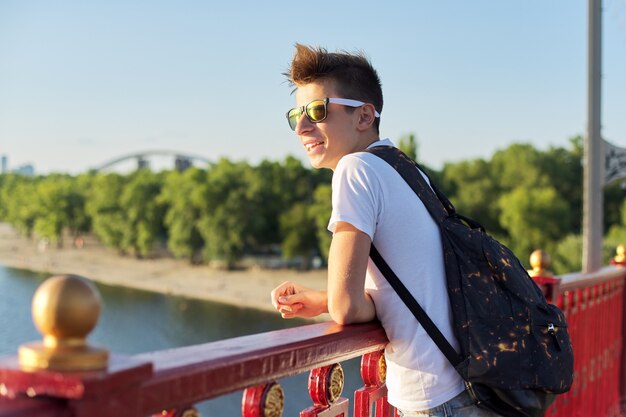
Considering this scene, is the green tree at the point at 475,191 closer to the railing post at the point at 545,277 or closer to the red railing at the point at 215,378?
the railing post at the point at 545,277

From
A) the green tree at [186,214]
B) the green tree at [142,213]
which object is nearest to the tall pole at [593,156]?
the green tree at [186,214]

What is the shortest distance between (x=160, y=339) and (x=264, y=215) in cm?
1442

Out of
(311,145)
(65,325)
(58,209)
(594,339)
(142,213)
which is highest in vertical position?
(311,145)

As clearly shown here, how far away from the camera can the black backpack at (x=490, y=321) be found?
6.13 feet

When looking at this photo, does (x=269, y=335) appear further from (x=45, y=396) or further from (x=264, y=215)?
(x=264, y=215)

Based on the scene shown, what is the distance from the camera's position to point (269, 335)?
1.68 m

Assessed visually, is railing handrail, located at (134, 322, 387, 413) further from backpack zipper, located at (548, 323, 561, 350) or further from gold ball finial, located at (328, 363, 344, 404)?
backpack zipper, located at (548, 323, 561, 350)

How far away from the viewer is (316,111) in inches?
82.0

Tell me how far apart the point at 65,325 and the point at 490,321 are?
1.17m

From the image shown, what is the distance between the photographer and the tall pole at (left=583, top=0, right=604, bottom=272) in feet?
17.9

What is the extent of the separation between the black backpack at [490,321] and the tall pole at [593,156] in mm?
3917

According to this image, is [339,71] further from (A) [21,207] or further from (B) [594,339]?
(A) [21,207]

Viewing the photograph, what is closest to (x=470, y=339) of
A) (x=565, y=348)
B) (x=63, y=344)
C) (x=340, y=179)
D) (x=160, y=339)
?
(x=565, y=348)

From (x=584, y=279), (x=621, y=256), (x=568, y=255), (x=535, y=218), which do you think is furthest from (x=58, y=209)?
(x=584, y=279)
